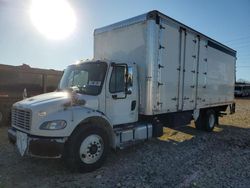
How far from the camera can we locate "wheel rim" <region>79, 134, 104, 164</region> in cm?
595

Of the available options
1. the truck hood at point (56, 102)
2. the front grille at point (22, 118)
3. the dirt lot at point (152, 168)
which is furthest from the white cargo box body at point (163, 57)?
the front grille at point (22, 118)

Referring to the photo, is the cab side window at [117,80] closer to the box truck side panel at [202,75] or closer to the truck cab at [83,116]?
the truck cab at [83,116]

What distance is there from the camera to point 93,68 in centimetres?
689

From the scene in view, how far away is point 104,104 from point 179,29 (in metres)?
3.86

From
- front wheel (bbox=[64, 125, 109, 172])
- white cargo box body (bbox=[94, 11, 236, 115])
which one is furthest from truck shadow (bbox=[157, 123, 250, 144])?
front wheel (bbox=[64, 125, 109, 172])

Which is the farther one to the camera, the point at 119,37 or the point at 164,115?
the point at 164,115

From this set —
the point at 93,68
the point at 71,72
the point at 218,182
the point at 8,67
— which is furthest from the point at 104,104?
the point at 8,67

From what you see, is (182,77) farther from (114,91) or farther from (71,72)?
(71,72)

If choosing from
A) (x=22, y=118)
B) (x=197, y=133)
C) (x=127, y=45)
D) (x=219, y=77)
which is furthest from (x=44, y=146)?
(x=219, y=77)

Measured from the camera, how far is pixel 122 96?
7074 millimetres

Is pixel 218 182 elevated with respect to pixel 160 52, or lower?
lower

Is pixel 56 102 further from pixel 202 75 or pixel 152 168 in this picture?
pixel 202 75

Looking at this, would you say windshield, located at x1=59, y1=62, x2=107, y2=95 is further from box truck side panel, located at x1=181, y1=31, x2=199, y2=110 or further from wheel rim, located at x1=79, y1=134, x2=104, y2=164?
box truck side panel, located at x1=181, y1=31, x2=199, y2=110

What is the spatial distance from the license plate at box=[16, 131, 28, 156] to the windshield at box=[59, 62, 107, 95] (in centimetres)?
155
